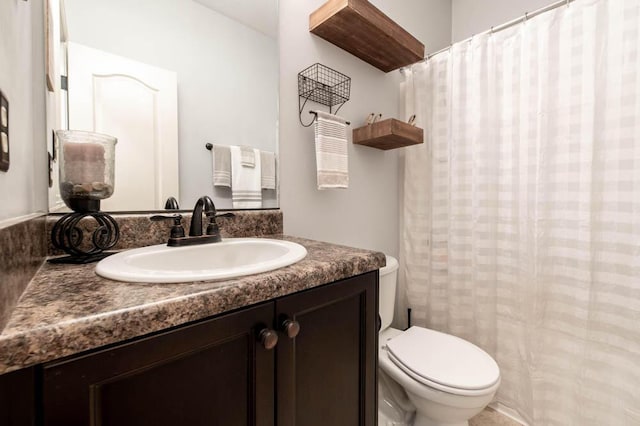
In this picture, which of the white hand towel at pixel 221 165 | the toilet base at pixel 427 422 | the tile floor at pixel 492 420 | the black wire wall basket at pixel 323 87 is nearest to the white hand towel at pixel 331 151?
the black wire wall basket at pixel 323 87

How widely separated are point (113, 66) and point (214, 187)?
A: 46 cm

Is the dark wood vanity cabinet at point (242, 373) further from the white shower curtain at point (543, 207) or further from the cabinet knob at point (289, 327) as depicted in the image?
the white shower curtain at point (543, 207)

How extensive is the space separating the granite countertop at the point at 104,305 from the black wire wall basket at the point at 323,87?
36.0 inches

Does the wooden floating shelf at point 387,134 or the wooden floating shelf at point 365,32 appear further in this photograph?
the wooden floating shelf at point 387,134

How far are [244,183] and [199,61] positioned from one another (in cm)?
46

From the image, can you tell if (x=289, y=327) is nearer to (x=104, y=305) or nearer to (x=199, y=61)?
(x=104, y=305)

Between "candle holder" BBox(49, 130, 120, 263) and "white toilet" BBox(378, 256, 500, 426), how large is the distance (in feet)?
3.21

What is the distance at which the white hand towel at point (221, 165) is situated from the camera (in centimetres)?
102

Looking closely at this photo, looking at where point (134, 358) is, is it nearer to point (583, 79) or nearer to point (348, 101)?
point (348, 101)

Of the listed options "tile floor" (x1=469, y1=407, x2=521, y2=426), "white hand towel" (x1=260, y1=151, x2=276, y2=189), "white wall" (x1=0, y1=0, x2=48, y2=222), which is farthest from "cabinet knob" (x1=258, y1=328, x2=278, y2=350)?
"tile floor" (x1=469, y1=407, x2=521, y2=426)

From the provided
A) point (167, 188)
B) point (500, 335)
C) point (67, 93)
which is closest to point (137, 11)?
point (67, 93)

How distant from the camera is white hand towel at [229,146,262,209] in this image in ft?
3.49

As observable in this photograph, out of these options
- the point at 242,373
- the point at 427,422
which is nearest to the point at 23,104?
the point at 242,373

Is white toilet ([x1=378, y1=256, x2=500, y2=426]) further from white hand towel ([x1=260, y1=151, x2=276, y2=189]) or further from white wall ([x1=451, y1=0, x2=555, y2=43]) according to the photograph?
white wall ([x1=451, y1=0, x2=555, y2=43])
